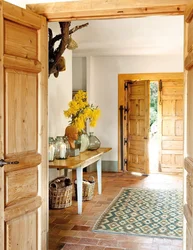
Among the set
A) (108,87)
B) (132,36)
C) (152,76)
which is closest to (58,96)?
(132,36)

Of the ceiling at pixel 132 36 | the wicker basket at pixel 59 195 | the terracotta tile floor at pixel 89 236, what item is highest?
the ceiling at pixel 132 36

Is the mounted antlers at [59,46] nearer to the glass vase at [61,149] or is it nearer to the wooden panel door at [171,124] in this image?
the glass vase at [61,149]

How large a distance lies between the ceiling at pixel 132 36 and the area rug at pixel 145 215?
2.88m

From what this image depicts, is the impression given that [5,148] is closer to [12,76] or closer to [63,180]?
[12,76]

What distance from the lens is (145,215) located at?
15.0 ft

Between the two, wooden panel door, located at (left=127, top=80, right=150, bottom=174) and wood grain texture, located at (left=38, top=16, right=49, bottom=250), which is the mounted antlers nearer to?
wood grain texture, located at (left=38, top=16, right=49, bottom=250)

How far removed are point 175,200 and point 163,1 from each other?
3.61 metres

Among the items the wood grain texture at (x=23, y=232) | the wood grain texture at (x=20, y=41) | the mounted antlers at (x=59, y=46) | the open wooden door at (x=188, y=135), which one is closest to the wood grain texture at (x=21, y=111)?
the wood grain texture at (x=20, y=41)

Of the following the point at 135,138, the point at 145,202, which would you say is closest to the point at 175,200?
the point at 145,202

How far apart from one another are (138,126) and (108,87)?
1215 mm

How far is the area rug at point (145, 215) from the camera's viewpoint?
3.97 metres

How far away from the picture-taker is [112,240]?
3.66m

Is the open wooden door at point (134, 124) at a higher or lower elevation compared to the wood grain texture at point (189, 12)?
lower

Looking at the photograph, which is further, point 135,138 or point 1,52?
point 135,138
